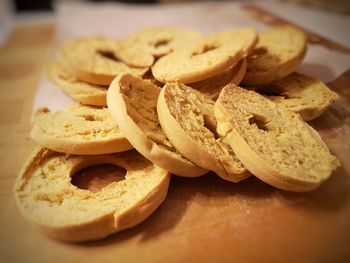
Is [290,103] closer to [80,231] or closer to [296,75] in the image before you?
[296,75]

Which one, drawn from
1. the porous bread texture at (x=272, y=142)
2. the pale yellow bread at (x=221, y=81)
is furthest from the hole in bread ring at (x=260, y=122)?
the pale yellow bread at (x=221, y=81)

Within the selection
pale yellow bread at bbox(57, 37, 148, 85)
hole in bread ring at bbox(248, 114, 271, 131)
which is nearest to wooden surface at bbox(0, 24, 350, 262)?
hole in bread ring at bbox(248, 114, 271, 131)

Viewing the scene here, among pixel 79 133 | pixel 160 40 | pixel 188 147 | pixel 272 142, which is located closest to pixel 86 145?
pixel 79 133

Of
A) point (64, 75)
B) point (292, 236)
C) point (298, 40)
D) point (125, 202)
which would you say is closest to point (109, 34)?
point (64, 75)

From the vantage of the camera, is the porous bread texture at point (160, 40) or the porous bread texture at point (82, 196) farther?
the porous bread texture at point (160, 40)

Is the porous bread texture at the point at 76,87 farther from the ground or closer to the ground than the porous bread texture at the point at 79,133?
closer to the ground

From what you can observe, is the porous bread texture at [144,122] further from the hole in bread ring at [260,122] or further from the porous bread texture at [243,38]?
the porous bread texture at [243,38]

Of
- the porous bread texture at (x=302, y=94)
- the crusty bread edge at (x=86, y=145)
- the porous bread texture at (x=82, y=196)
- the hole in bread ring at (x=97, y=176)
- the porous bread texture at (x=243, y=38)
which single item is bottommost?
the hole in bread ring at (x=97, y=176)
